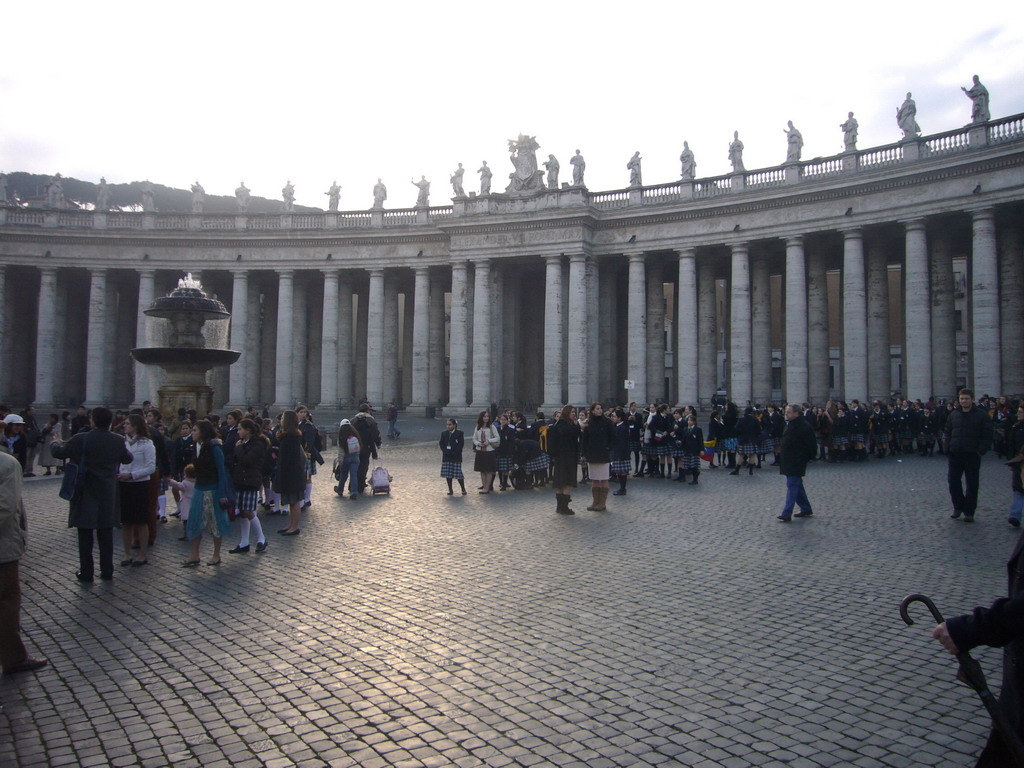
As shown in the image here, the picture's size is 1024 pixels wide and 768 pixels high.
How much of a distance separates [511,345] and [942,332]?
21.2 metres

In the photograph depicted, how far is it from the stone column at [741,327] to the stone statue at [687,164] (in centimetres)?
458

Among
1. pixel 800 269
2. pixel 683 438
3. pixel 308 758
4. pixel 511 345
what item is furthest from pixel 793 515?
pixel 511 345

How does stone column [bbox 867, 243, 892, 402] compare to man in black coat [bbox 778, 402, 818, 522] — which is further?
stone column [bbox 867, 243, 892, 402]

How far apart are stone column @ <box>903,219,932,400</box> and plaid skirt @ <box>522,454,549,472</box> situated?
63.6 ft

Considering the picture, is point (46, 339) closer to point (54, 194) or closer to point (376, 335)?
point (54, 194)

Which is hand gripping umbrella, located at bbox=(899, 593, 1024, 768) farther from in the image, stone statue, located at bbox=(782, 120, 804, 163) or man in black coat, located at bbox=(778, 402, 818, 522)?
stone statue, located at bbox=(782, 120, 804, 163)

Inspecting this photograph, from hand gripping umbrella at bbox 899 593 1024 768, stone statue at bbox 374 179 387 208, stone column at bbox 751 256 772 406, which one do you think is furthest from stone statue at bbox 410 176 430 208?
hand gripping umbrella at bbox 899 593 1024 768

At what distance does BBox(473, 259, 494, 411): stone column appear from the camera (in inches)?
1499

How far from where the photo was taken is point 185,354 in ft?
60.4

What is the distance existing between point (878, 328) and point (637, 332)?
1111cm

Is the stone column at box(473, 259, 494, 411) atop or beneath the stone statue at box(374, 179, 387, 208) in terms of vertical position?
beneath

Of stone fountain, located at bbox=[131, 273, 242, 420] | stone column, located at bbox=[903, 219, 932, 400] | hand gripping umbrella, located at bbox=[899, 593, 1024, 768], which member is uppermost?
stone column, located at bbox=[903, 219, 932, 400]

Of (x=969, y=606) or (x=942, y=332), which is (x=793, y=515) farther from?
(x=942, y=332)

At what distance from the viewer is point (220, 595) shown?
26.5 feet
